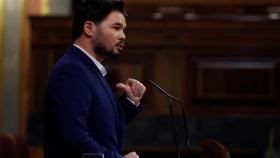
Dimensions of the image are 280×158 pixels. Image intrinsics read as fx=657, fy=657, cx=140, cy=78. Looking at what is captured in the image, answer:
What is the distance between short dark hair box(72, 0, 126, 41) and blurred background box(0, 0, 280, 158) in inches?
85.3

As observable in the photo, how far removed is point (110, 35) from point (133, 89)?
0.65 ft

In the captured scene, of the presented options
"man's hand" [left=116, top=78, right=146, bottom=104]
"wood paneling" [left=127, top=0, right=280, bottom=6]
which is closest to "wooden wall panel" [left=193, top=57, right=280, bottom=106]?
"wood paneling" [left=127, top=0, right=280, bottom=6]

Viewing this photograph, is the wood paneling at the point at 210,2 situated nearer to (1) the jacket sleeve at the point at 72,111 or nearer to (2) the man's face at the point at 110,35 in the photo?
(2) the man's face at the point at 110,35

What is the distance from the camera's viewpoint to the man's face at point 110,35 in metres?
1.92

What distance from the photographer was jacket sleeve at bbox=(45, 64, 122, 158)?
5.72 feet

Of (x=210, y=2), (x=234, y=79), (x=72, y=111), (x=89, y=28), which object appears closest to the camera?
(x=72, y=111)

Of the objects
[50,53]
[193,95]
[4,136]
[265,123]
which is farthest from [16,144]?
[265,123]

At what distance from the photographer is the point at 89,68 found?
1.89 meters

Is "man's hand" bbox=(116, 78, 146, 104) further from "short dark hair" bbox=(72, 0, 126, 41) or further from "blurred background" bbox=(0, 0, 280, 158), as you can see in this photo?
"blurred background" bbox=(0, 0, 280, 158)

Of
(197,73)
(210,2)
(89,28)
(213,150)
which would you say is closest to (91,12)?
Answer: (89,28)

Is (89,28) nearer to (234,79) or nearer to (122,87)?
(122,87)

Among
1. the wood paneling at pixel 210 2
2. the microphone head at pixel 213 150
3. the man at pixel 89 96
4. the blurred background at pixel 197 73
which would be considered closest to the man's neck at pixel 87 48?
the man at pixel 89 96

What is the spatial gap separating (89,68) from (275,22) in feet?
8.21

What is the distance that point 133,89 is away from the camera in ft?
6.68
